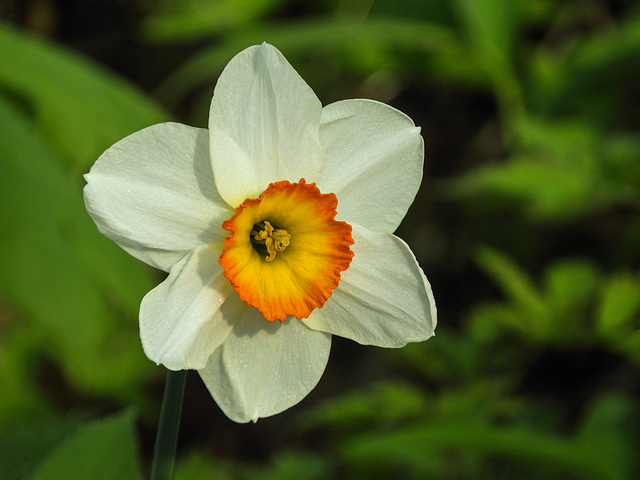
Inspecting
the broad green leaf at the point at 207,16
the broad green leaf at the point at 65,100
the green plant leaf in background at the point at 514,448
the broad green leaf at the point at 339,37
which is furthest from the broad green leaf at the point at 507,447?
the broad green leaf at the point at 207,16

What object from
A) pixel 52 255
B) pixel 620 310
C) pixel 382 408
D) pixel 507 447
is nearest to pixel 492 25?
pixel 620 310

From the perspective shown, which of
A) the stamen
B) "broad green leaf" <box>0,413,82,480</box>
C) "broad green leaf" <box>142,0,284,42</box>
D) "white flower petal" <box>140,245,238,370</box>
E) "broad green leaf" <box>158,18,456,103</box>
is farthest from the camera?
"broad green leaf" <box>142,0,284,42</box>

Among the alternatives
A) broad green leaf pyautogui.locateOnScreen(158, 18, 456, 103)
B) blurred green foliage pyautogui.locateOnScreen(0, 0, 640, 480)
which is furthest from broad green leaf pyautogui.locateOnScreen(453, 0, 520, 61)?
broad green leaf pyautogui.locateOnScreen(158, 18, 456, 103)

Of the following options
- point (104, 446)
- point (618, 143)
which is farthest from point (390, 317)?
point (618, 143)

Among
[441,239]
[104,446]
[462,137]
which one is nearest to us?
[104,446]

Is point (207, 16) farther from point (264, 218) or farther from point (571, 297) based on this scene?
point (264, 218)

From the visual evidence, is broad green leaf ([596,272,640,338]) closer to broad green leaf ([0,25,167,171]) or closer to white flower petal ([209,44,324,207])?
→ white flower petal ([209,44,324,207])

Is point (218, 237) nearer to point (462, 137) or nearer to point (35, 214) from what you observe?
point (35, 214)
